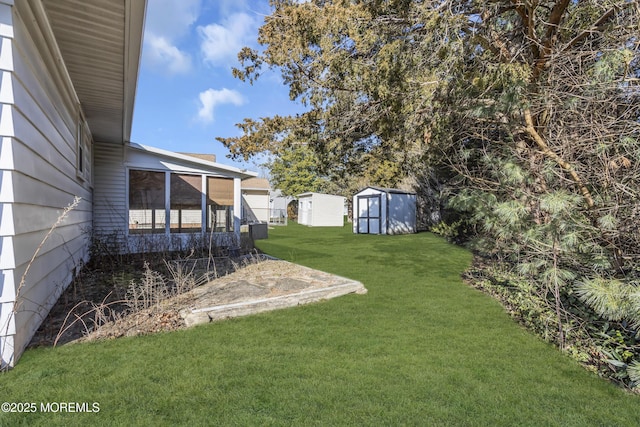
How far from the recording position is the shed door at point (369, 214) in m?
16.8

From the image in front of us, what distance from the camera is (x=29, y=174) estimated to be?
2793 millimetres

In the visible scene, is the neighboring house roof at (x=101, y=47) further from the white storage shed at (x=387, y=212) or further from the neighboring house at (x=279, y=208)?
the neighboring house at (x=279, y=208)

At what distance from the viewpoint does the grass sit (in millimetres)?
2105

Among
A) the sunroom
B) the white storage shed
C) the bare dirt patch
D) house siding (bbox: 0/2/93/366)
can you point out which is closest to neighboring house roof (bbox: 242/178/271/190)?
the white storage shed

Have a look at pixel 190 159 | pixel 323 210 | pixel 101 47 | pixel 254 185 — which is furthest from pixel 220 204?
pixel 254 185

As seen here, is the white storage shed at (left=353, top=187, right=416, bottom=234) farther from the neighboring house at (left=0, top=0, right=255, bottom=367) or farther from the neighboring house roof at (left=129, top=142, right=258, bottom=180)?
the neighboring house at (left=0, top=0, right=255, bottom=367)

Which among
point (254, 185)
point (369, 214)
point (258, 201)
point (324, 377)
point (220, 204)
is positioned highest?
A: point (254, 185)

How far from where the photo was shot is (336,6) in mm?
5020

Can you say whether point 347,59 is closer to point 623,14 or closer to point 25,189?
point 623,14

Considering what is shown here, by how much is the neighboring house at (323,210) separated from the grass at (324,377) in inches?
728

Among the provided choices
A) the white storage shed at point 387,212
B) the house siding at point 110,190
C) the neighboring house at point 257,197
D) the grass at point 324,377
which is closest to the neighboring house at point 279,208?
the neighboring house at point 257,197

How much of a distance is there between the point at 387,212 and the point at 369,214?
1.04 m

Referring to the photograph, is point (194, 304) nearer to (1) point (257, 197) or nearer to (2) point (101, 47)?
(2) point (101, 47)

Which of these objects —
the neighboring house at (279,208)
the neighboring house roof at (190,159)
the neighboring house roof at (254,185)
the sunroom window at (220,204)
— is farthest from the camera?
the neighboring house roof at (254,185)
